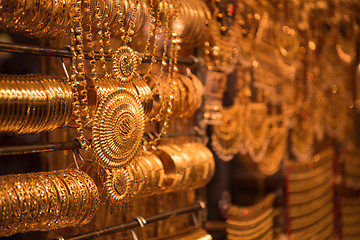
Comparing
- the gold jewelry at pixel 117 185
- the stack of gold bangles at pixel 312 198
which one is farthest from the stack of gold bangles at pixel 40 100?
the stack of gold bangles at pixel 312 198

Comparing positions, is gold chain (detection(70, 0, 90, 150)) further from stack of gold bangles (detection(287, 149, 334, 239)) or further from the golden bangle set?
stack of gold bangles (detection(287, 149, 334, 239))

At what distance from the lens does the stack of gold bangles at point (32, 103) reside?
754mm

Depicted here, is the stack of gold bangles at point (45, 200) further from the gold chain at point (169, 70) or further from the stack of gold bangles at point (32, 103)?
the gold chain at point (169, 70)

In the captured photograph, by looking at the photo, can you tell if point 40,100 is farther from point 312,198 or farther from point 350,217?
point 350,217

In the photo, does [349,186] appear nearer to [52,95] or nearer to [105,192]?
[105,192]

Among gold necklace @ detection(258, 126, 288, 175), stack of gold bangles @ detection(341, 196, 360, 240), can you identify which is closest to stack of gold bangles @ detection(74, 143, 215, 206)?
gold necklace @ detection(258, 126, 288, 175)

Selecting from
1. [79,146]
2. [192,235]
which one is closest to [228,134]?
[192,235]

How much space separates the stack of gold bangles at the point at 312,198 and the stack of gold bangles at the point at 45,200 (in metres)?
1.31

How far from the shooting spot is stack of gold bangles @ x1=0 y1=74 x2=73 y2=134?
0.75 m

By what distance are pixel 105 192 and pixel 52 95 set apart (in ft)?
0.76

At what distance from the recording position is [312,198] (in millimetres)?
2223

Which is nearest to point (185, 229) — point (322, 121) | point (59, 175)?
point (59, 175)

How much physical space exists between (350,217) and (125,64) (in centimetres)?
214

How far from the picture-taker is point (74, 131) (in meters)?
1.00
